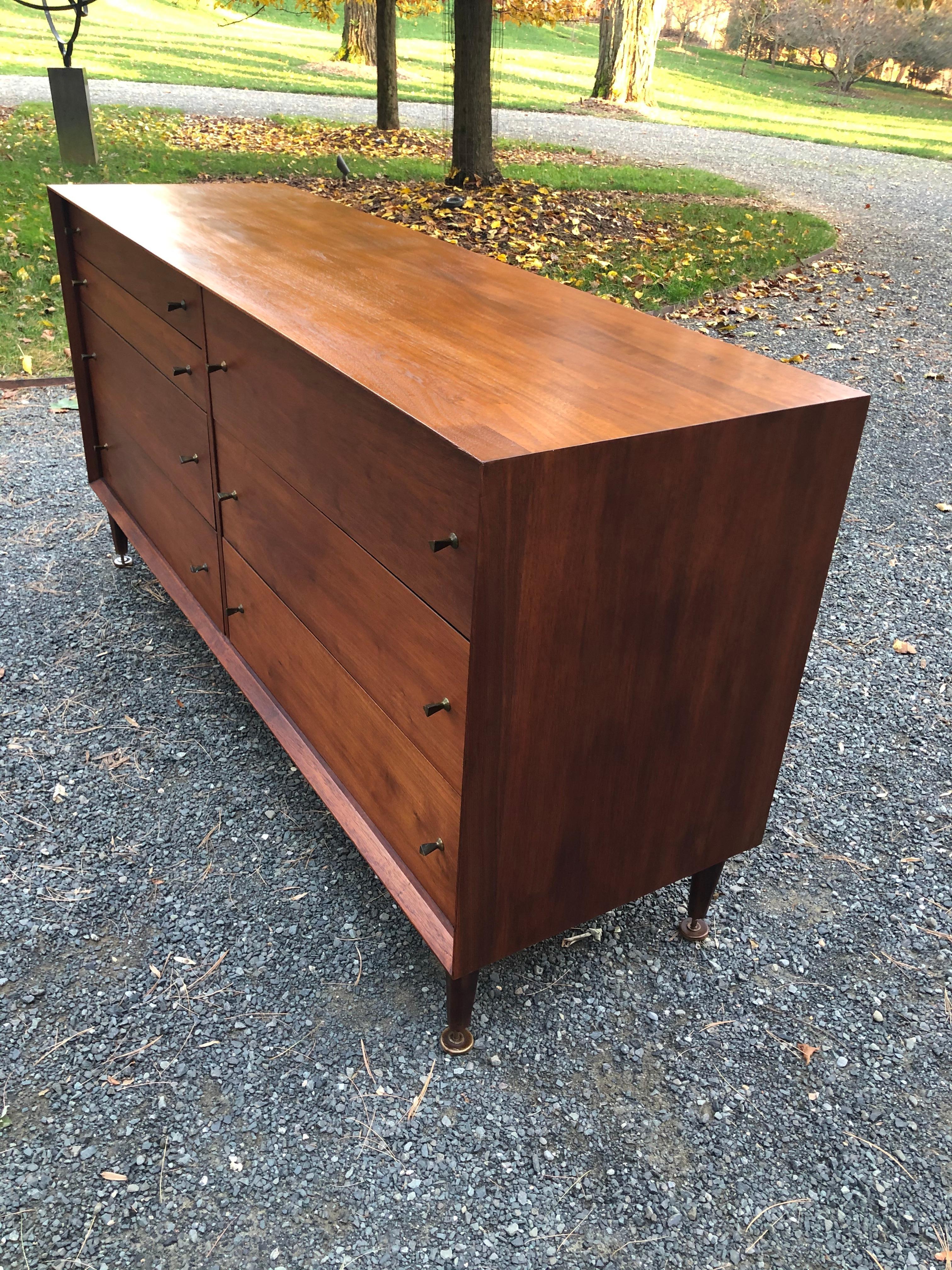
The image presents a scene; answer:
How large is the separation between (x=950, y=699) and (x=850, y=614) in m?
0.58

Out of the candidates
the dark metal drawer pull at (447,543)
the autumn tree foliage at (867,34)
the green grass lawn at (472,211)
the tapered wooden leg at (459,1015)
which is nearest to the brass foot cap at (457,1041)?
the tapered wooden leg at (459,1015)

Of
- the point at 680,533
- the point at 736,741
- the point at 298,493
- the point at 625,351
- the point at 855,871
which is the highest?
the point at 625,351

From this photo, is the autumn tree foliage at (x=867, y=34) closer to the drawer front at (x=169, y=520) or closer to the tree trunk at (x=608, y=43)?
the tree trunk at (x=608, y=43)

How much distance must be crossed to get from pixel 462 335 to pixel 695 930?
149cm

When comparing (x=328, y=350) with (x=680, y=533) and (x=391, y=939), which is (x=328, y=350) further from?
(x=391, y=939)

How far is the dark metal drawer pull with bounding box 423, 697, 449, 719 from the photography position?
1.68 meters

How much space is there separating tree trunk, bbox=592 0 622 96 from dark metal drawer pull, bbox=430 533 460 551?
1891cm

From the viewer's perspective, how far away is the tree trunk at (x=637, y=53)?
57.0 ft

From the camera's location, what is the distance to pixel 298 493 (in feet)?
6.96

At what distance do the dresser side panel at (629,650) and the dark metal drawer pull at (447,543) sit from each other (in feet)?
0.29

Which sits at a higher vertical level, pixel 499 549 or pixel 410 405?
pixel 410 405

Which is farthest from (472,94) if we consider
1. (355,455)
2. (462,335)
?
(355,455)

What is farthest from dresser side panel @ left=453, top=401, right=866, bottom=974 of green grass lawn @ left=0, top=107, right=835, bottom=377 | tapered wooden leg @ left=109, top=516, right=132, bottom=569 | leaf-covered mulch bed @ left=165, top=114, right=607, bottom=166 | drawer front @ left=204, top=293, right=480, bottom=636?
leaf-covered mulch bed @ left=165, top=114, right=607, bottom=166

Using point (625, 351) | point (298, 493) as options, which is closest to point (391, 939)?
point (298, 493)
